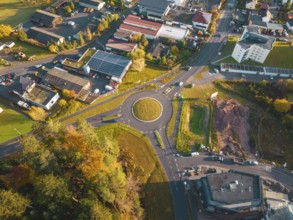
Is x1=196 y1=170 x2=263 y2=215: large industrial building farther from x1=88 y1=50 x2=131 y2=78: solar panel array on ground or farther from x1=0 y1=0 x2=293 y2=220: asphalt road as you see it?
x1=88 y1=50 x2=131 y2=78: solar panel array on ground

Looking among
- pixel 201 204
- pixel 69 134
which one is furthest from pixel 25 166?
pixel 201 204

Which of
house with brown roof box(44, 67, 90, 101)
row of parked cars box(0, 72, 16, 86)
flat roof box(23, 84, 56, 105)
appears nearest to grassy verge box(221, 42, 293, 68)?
house with brown roof box(44, 67, 90, 101)

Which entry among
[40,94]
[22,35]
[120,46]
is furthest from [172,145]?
[22,35]

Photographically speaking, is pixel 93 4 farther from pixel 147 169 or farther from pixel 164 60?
pixel 147 169

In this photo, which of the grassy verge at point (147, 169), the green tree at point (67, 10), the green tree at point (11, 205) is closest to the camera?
the green tree at point (11, 205)

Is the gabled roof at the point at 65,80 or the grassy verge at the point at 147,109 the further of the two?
the gabled roof at the point at 65,80

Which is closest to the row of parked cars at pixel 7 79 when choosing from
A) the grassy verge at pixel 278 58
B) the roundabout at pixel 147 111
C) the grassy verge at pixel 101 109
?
the grassy verge at pixel 101 109

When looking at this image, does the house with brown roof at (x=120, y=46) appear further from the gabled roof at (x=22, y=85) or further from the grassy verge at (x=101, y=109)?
the gabled roof at (x=22, y=85)
